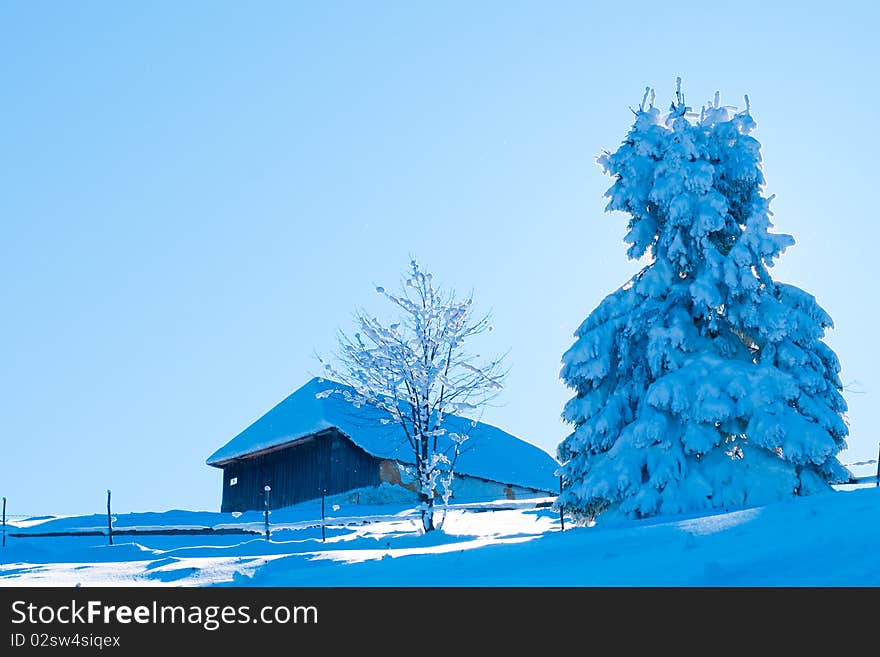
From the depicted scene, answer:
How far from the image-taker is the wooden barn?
123 ft

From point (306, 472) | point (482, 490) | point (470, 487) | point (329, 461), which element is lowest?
point (482, 490)

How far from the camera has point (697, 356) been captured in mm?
18312

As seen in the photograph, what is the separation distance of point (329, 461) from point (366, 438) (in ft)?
6.62

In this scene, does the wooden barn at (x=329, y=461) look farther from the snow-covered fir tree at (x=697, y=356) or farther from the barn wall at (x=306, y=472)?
the snow-covered fir tree at (x=697, y=356)

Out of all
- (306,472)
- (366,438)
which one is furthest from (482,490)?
(306,472)

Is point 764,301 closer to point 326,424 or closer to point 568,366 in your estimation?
point 568,366

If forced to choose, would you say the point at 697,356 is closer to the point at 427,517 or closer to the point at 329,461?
the point at 427,517

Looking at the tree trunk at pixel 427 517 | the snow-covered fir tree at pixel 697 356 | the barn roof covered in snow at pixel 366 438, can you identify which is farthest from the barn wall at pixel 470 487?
the snow-covered fir tree at pixel 697 356

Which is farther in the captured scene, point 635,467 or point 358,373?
point 358,373

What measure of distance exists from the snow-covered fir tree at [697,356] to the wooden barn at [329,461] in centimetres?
1755

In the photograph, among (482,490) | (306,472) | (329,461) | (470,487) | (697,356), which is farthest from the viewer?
(482,490)

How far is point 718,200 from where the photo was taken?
748 inches
